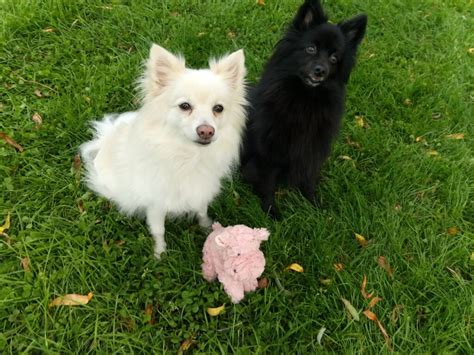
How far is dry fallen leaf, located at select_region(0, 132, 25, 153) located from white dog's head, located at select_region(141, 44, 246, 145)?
4.71ft

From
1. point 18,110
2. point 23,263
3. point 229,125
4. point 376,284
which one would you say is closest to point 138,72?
point 18,110

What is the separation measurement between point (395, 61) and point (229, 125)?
2.95 meters

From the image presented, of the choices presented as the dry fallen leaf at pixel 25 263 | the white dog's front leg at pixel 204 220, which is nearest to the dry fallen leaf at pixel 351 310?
the white dog's front leg at pixel 204 220

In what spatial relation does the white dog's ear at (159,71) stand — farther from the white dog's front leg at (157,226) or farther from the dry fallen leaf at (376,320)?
the dry fallen leaf at (376,320)

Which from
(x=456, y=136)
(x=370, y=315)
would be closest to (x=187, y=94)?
(x=370, y=315)

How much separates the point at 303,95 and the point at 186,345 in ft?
5.93

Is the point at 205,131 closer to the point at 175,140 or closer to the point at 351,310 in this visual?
the point at 175,140

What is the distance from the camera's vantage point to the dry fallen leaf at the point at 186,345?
78.7 inches

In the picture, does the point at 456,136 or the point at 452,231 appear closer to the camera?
the point at 452,231

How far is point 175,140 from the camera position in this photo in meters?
1.98

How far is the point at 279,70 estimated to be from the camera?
2.48m

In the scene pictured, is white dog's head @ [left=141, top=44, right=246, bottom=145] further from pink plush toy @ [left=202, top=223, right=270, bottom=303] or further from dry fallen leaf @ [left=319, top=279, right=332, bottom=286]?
dry fallen leaf @ [left=319, top=279, right=332, bottom=286]

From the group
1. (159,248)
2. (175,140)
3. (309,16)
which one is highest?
(309,16)

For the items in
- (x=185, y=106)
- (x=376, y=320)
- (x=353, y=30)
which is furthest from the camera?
(x=353, y=30)
